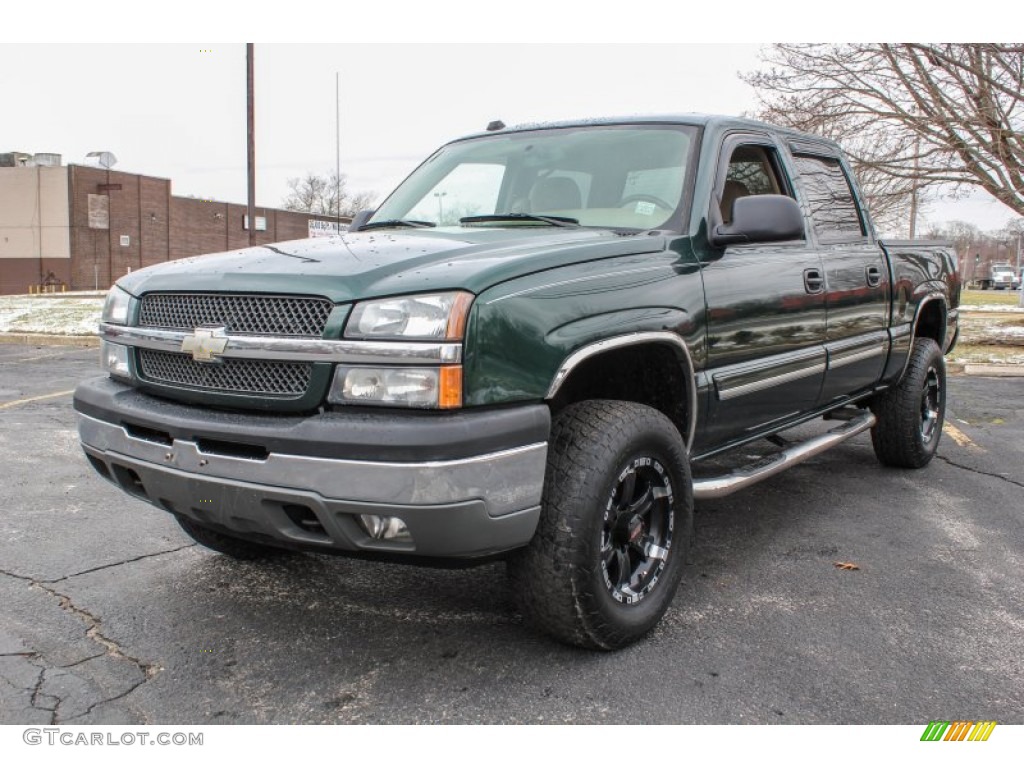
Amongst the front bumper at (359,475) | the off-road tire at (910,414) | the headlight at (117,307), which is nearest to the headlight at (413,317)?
the front bumper at (359,475)

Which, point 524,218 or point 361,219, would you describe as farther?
point 361,219

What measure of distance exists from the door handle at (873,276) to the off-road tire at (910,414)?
2.93 ft

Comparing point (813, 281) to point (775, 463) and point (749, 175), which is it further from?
point (775, 463)

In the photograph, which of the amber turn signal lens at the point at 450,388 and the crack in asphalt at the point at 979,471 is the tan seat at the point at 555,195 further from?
the crack in asphalt at the point at 979,471

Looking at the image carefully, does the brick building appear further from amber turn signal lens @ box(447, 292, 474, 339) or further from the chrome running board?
amber turn signal lens @ box(447, 292, 474, 339)

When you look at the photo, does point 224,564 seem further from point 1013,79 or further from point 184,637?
point 1013,79

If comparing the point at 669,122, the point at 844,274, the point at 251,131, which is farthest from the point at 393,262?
the point at 251,131

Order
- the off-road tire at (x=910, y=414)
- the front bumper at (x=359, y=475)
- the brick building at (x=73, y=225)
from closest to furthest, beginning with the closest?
the front bumper at (x=359, y=475) → the off-road tire at (x=910, y=414) → the brick building at (x=73, y=225)

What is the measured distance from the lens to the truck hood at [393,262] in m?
2.70

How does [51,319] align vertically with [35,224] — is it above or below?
below

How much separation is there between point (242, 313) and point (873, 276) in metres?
3.53

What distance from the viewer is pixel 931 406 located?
6133mm

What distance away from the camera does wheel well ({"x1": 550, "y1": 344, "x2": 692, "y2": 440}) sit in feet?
10.9

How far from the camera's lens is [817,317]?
437 centimetres
